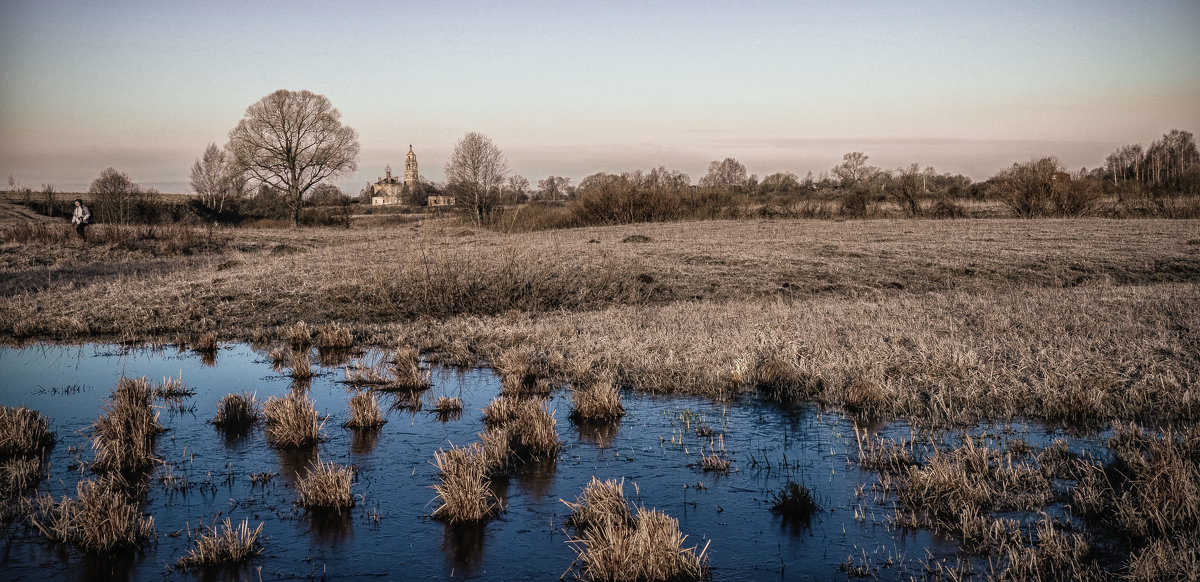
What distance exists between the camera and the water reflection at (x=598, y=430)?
6.94 m

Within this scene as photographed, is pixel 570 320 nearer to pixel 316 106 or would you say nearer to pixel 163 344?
pixel 163 344

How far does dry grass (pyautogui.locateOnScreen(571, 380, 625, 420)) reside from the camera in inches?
297

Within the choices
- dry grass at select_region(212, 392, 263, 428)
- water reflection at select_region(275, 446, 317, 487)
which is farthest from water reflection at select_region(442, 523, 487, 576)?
dry grass at select_region(212, 392, 263, 428)

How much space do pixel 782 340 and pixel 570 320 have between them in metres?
3.74

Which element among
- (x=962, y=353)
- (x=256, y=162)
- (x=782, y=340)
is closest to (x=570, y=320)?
(x=782, y=340)

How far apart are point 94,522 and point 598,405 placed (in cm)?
413

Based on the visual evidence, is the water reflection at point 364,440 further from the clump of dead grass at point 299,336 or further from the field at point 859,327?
the clump of dead grass at point 299,336

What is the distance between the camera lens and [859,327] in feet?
36.7

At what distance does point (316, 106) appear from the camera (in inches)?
1855

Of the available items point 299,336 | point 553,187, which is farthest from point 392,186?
point 299,336

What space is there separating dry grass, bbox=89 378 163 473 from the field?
3.85 metres

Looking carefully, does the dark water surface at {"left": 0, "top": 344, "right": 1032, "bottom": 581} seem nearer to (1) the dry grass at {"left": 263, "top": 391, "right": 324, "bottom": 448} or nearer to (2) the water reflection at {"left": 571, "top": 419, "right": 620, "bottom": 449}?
(2) the water reflection at {"left": 571, "top": 419, "right": 620, "bottom": 449}

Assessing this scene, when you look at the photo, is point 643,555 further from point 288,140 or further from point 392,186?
point 392,186

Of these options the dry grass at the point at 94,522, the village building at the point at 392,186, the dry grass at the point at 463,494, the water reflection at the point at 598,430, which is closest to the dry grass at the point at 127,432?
the dry grass at the point at 94,522
